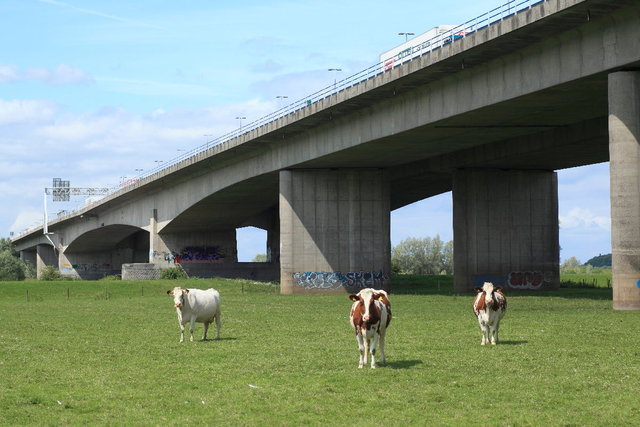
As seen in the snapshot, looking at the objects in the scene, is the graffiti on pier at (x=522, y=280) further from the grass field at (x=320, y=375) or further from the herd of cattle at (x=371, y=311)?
the herd of cattle at (x=371, y=311)

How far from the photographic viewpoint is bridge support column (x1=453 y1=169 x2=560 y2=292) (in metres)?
74.1

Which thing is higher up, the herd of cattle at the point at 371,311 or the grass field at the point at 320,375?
the herd of cattle at the point at 371,311

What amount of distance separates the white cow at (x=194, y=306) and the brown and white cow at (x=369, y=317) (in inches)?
336

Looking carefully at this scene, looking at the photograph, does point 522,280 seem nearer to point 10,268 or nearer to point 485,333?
point 485,333

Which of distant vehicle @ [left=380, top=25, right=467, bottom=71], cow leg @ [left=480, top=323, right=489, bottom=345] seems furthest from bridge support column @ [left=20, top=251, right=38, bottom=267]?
cow leg @ [left=480, top=323, right=489, bottom=345]

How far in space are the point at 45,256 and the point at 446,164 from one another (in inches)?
4367

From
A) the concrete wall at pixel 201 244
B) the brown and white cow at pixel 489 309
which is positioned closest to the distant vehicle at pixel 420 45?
the brown and white cow at pixel 489 309

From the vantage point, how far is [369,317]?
64.2ft

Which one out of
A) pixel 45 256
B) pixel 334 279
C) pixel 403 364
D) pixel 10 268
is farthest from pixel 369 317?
pixel 45 256

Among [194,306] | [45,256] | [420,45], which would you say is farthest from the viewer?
[45,256]

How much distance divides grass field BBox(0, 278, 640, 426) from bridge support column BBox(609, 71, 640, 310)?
3.93m

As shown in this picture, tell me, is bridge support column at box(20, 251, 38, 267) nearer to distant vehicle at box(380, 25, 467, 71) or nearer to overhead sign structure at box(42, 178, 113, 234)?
overhead sign structure at box(42, 178, 113, 234)

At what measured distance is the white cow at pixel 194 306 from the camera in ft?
91.2

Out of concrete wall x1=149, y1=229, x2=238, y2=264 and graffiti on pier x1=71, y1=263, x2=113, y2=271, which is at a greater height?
concrete wall x1=149, y1=229, x2=238, y2=264
